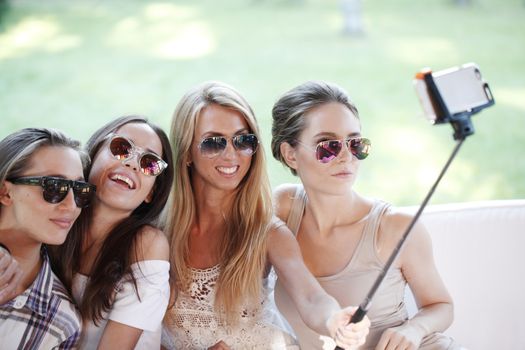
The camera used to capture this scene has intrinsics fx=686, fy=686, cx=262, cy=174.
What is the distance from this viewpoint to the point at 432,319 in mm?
2008

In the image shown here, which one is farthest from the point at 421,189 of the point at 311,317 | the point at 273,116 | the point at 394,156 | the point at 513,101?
the point at 311,317

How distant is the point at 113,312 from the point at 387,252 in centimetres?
84

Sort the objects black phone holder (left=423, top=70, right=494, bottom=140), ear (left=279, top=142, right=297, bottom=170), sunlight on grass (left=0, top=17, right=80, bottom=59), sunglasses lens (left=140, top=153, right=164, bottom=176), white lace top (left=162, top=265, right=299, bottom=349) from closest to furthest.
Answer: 1. black phone holder (left=423, top=70, right=494, bottom=140)
2. sunglasses lens (left=140, top=153, right=164, bottom=176)
3. white lace top (left=162, top=265, right=299, bottom=349)
4. ear (left=279, top=142, right=297, bottom=170)
5. sunlight on grass (left=0, top=17, right=80, bottom=59)

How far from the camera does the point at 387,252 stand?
83.0 inches

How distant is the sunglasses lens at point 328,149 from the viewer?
2.07 m

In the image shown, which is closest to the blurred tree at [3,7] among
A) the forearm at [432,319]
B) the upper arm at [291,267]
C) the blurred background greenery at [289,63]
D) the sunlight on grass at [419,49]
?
the blurred background greenery at [289,63]

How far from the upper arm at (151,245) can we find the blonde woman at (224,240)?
0.43 feet

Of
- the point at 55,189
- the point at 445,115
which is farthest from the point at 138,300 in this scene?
the point at 445,115

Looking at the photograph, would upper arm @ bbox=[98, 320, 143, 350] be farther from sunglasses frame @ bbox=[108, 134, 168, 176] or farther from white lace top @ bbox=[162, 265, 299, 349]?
sunglasses frame @ bbox=[108, 134, 168, 176]

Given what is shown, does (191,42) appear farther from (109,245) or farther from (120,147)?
(109,245)

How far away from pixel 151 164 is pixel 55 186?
0.30 m

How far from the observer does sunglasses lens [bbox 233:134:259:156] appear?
2084 millimetres

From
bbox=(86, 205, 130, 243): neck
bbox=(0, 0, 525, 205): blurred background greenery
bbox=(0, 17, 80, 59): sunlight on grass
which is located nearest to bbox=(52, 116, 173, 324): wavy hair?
bbox=(86, 205, 130, 243): neck

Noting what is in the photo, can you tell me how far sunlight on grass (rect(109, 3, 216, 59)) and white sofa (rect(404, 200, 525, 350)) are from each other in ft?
10.0
